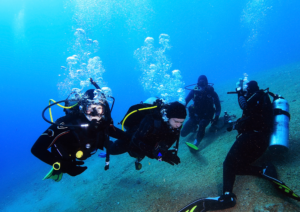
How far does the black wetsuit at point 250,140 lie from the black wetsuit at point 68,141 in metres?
2.45

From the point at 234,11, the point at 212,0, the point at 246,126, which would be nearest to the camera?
the point at 246,126

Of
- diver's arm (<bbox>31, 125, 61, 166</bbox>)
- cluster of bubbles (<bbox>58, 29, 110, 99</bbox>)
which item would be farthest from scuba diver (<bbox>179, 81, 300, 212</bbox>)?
cluster of bubbles (<bbox>58, 29, 110, 99</bbox>)

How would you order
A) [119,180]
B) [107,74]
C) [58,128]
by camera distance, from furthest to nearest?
1. [107,74]
2. [119,180]
3. [58,128]

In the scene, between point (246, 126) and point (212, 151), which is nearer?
point (246, 126)

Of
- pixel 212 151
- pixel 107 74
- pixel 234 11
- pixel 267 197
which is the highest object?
pixel 234 11

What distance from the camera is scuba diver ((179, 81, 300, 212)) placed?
92.1 inches

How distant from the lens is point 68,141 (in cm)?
276

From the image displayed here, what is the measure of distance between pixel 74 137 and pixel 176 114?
207cm

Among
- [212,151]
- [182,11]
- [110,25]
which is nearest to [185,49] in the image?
[182,11]

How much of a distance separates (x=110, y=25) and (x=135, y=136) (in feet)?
355

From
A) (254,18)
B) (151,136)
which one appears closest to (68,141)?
(151,136)

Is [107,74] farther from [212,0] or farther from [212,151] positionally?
[212,151]

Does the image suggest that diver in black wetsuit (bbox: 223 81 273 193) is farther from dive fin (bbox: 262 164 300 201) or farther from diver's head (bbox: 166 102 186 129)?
diver's head (bbox: 166 102 186 129)

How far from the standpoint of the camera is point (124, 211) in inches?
132
